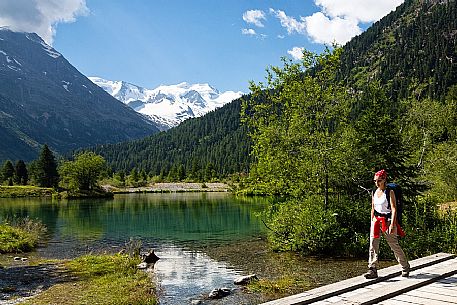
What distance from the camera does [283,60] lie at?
26828 mm

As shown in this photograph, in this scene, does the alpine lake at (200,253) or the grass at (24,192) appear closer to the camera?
the alpine lake at (200,253)

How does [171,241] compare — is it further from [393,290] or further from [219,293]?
[393,290]

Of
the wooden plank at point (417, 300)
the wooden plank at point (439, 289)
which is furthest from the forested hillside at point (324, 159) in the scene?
the wooden plank at point (417, 300)

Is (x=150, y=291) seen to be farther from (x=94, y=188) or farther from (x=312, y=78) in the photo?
(x=94, y=188)

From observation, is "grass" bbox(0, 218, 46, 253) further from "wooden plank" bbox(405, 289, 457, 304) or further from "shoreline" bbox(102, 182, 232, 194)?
"shoreline" bbox(102, 182, 232, 194)

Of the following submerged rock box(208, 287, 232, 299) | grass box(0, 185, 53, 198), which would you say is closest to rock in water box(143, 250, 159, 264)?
submerged rock box(208, 287, 232, 299)

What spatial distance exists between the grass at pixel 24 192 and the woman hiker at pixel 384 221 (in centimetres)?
11210

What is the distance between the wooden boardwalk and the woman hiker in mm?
480

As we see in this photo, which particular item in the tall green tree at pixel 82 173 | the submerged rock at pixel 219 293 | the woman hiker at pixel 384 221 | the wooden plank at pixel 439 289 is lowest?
the submerged rock at pixel 219 293

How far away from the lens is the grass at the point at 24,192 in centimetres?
Result: 10825

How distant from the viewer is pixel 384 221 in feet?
38.0

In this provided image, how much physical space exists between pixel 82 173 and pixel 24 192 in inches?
603

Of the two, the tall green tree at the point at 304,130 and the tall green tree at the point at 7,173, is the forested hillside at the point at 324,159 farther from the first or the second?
the tall green tree at the point at 7,173

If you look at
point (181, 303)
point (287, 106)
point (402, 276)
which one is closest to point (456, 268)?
point (402, 276)
